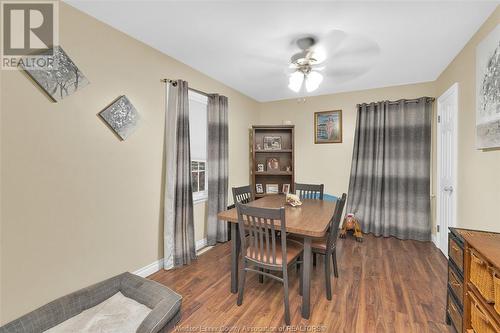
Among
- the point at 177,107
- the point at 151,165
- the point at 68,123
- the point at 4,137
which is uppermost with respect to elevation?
the point at 177,107

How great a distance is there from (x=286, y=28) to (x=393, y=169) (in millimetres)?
2881

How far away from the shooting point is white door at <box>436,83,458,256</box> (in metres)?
2.78

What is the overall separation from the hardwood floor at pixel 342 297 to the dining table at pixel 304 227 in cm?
21

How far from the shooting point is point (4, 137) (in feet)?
5.04

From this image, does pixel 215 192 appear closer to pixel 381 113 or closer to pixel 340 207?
pixel 340 207

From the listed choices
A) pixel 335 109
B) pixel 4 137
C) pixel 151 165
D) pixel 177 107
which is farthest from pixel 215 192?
pixel 335 109

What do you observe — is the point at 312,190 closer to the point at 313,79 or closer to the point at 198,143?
the point at 313,79

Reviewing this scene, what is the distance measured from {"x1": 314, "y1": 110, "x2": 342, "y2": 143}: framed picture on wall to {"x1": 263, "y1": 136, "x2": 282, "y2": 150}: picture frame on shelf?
0.72 meters

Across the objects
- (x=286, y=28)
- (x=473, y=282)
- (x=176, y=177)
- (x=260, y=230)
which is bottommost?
(x=473, y=282)

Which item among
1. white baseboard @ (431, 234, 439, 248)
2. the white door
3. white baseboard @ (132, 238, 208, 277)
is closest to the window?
white baseboard @ (132, 238, 208, 277)

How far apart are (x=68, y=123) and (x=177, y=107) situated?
114cm

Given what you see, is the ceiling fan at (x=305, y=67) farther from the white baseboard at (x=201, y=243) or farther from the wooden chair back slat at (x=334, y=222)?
the white baseboard at (x=201, y=243)

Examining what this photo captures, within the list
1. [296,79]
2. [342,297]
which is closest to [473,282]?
[342,297]

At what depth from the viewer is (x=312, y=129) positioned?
176 inches
